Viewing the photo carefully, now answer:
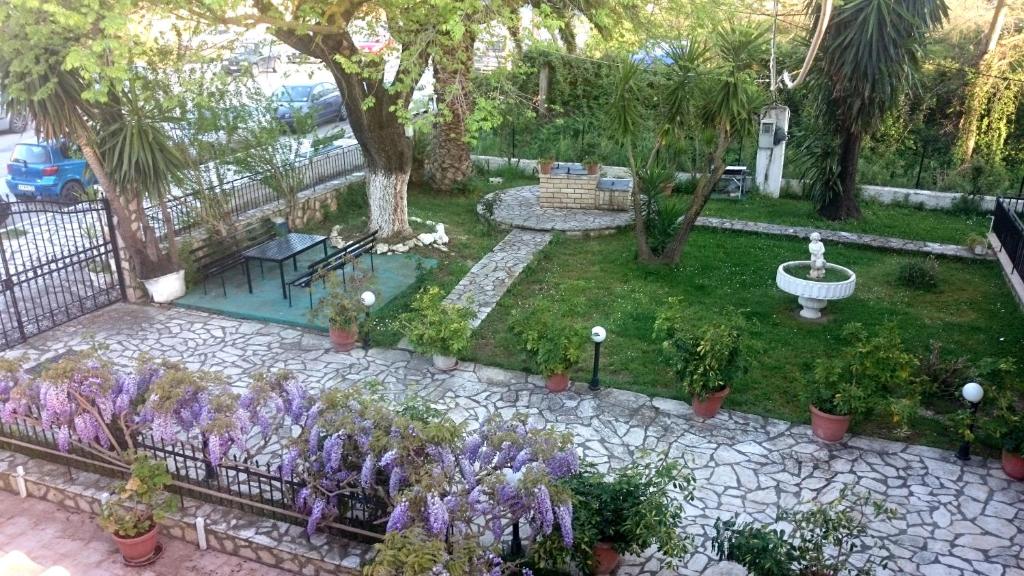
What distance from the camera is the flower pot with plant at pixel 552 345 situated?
25.8 ft

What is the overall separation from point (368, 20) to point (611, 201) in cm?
544

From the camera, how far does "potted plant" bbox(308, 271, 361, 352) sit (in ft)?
29.2

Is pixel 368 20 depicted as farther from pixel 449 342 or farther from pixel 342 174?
pixel 449 342

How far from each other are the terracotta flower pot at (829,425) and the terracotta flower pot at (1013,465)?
1280mm

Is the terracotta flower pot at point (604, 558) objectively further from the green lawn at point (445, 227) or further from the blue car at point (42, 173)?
the blue car at point (42, 173)

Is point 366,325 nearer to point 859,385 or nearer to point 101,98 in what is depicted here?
point 101,98

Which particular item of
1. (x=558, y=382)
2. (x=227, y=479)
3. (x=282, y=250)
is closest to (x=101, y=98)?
(x=282, y=250)

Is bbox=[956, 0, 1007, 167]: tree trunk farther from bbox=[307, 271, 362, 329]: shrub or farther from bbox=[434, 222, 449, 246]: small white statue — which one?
bbox=[307, 271, 362, 329]: shrub

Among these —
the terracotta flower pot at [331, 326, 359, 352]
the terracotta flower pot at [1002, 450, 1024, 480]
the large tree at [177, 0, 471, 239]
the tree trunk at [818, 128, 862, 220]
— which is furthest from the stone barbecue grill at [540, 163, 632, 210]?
the terracotta flower pot at [1002, 450, 1024, 480]

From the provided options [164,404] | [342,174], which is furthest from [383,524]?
[342,174]

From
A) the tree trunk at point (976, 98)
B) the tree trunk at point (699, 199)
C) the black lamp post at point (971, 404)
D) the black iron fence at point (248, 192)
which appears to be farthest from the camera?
the tree trunk at point (976, 98)

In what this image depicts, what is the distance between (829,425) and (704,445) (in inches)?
46.4

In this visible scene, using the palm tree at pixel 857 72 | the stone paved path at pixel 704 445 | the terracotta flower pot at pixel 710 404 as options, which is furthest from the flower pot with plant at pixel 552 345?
the palm tree at pixel 857 72

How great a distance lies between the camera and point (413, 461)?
207 inches
